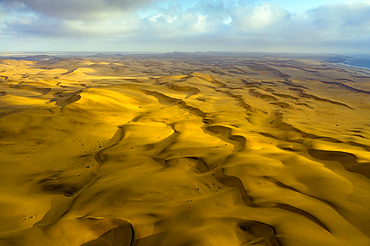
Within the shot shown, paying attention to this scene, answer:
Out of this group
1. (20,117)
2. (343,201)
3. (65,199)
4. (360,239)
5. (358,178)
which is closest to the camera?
(360,239)

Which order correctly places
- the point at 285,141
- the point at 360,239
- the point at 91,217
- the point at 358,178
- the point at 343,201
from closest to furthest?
the point at 360,239 < the point at 91,217 < the point at 343,201 < the point at 358,178 < the point at 285,141

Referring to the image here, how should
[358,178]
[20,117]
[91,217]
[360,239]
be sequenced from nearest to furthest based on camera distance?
[360,239], [91,217], [358,178], [20,117]

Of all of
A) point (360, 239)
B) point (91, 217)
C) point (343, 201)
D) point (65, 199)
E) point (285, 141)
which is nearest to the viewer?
point (360, 239)

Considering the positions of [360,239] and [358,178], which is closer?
[360,239]

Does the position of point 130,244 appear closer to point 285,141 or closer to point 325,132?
point 285,141

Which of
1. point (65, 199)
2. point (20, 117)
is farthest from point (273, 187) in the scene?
point (20, 117)

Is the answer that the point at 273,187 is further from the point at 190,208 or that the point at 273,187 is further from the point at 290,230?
the point at 190,208

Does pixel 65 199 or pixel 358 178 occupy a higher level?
pixel 358 178

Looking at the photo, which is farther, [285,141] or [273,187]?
[285,141]

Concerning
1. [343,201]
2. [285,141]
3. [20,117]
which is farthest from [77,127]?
[343,201]
